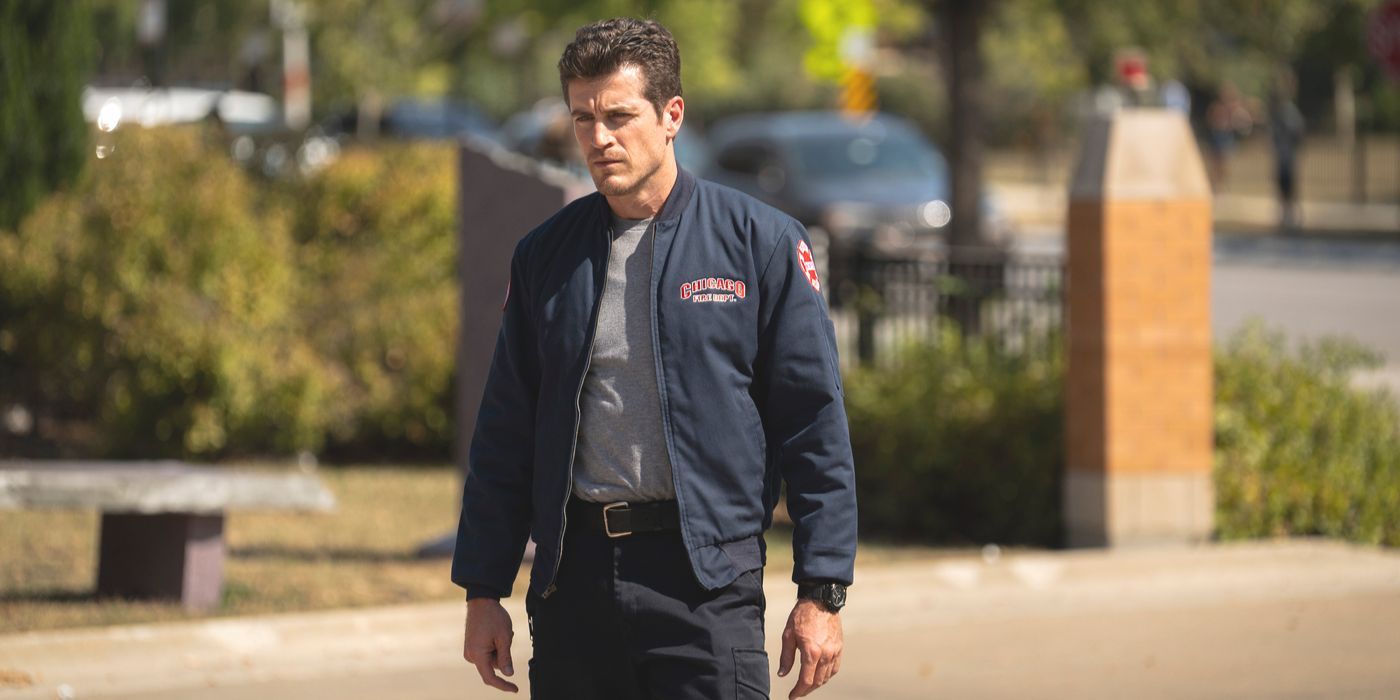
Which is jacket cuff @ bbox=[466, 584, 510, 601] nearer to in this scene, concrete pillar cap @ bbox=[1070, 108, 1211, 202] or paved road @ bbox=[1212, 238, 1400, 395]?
concrete pillar cap @ bbox=[1070, 108, 1211, 202]

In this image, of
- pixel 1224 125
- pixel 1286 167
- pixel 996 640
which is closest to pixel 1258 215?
pixel 1224 125

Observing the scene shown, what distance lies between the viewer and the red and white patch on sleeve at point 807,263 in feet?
11.3

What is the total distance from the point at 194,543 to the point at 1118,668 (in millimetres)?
3230

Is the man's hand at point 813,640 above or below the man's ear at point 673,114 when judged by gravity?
below

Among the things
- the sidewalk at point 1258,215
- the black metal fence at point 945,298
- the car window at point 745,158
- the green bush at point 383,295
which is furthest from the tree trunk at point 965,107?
the sidewalk at point 1258,215

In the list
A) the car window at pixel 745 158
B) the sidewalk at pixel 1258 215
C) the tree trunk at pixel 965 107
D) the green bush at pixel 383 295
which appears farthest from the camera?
the sidewalk at pixel 1258 215

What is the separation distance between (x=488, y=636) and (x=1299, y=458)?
Answer: 5.72 m

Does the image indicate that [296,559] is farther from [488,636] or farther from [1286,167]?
[1286,167]

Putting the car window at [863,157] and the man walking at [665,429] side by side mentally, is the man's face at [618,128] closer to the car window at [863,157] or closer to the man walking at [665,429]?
the man walking at [665,429]

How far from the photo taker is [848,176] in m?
19.8

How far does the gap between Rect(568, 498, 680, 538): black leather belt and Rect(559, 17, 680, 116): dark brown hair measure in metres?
0.69

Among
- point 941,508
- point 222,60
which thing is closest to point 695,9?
point 222,60

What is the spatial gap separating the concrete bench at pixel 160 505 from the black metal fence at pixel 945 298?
12.3ft

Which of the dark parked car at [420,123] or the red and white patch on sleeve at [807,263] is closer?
the red and white patch on sleeve at [807,263]
